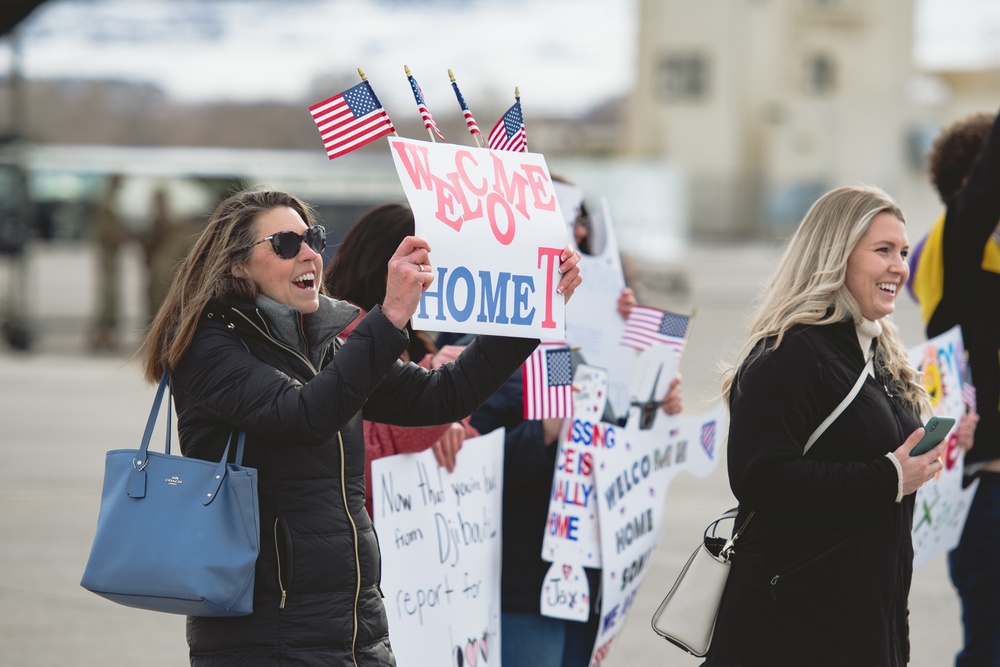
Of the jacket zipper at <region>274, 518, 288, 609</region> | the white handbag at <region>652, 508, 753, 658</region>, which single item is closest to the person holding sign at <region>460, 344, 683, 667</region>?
the white handbag at <region>652, 508, 753, 658</region>

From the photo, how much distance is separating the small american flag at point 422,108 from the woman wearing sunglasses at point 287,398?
1.34 ft

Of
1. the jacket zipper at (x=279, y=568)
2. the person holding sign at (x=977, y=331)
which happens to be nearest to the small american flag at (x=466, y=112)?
the jacket zipper at (x=279, y=568)

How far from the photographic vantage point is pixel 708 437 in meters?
4.70

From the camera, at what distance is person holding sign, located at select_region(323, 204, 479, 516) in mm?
3809

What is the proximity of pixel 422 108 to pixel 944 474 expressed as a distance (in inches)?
92.1

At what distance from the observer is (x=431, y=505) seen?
3992mm

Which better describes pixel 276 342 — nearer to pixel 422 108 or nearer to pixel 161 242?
pixel 422 108

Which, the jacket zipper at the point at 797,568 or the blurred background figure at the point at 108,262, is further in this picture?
the blurred background figure at the point at 108,262

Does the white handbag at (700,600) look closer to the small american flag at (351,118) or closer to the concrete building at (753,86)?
the small american flag at (351,118)

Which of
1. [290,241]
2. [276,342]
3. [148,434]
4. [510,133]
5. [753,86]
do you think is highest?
[753,86]

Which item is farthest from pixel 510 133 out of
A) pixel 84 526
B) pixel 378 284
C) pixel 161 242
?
pixel 161 242

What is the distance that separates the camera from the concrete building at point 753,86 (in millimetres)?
61531

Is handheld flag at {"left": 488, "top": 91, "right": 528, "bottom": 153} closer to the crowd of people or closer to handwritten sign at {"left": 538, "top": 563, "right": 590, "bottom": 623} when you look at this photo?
the crowd of people

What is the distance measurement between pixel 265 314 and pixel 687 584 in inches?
52.2
